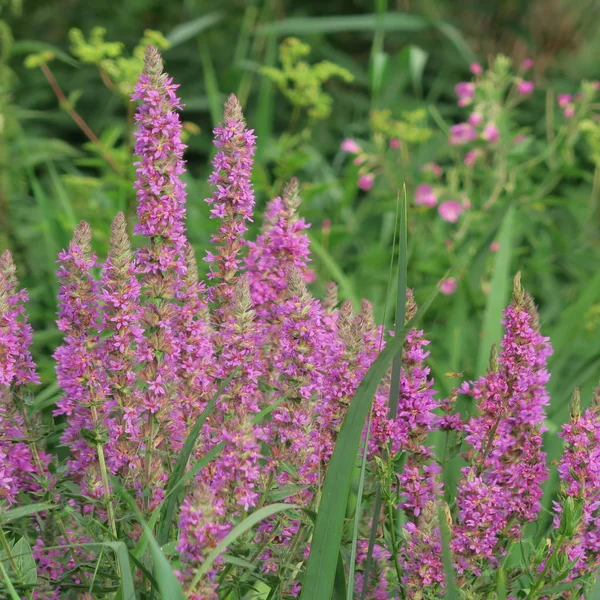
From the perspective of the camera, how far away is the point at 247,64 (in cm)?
→ 548

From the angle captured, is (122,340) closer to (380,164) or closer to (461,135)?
(461,135)

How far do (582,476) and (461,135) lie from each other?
11.2 feet

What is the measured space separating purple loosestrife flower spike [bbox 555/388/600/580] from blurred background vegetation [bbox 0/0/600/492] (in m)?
0.30

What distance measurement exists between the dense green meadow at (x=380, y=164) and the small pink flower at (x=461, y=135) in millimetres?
10

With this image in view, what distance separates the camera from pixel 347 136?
630cm

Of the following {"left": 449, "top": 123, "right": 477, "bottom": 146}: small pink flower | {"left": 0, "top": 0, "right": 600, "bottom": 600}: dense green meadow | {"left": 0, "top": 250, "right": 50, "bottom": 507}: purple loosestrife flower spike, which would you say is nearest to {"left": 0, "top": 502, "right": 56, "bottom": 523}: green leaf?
{"left": 0, "top": 250, "right": 50, "bottom": 507}: purple loosestrife flower spike

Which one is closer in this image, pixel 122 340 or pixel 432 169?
pixel 122 340

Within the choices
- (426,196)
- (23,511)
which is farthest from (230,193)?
(426,196)

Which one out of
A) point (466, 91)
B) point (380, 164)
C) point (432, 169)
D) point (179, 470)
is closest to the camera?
point (179, 470)

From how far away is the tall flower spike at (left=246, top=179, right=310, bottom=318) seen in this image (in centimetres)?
218

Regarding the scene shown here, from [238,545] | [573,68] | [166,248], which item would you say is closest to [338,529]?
[238,545]

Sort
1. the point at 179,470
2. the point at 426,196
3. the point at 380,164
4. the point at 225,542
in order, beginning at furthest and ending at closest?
1. the point at 380,164
2. the point at 426,196
3. the point at 179,470
4. the point at 225,542

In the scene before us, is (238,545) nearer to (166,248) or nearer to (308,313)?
(308,313)

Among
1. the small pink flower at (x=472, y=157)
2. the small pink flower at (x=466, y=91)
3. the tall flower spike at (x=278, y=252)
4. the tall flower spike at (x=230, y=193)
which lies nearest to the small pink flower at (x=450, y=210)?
the small pink flower at (x=472, y=157)
